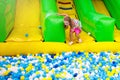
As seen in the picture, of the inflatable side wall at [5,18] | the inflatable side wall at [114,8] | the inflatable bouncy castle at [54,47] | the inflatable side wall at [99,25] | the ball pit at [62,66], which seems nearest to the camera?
the ball pit at [62,66]

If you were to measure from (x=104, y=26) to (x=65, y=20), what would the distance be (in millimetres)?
619

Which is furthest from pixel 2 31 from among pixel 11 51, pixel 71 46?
pixel 71 46

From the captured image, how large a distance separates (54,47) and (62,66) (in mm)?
526

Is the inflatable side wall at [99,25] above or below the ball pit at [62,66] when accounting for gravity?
above

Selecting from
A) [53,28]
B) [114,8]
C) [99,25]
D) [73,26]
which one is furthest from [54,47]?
[114,8]

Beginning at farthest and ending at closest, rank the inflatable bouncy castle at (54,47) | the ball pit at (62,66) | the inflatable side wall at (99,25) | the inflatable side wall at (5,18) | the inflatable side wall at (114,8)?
1. the inflatable side wall at (114,8)
2. the inflatable side wall at (99,25)
3. the inflatable side wall at (5,18)
4. the inflatable bouncy castle at (54,47)
5. the ball pit at (62,66)

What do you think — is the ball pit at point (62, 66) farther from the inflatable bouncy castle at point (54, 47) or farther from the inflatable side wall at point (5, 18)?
the inflatable side wall at point (5, 18)

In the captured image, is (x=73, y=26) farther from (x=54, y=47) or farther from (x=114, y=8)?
(x=114, y=8)

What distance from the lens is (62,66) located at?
3545 mm

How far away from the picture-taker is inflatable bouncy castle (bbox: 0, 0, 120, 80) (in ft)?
11.1

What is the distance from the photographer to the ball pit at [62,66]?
3.28m

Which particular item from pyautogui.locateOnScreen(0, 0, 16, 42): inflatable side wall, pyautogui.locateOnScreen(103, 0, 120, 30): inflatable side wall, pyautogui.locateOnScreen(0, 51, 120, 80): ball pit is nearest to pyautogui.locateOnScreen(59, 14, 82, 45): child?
pyautogui.locateOnScreen(0, 51, 120, 80): ball pit

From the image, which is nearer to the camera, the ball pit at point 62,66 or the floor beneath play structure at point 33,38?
the ball pit at point 62,66

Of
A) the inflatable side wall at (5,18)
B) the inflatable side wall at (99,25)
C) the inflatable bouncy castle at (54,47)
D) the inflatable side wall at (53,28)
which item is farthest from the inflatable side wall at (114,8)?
the inflatable side wall at (5,18)
